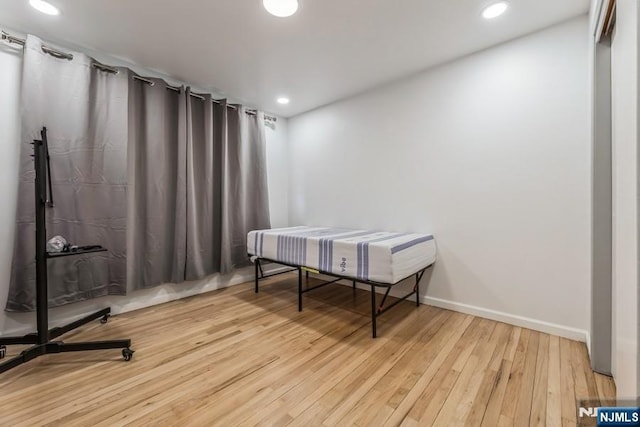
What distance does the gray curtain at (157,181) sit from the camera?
257 cm

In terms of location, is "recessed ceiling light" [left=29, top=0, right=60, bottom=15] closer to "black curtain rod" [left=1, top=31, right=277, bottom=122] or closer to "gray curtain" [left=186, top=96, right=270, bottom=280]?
"black curtain rod" [left=1, top=31, right=277, bottom=122]

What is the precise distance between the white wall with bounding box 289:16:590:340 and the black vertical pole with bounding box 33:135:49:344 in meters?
2.76

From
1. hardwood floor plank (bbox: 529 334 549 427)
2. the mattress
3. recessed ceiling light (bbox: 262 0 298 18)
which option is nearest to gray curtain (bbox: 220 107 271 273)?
the mattress

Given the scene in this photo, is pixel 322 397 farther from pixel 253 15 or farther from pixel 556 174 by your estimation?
pixel 253 15

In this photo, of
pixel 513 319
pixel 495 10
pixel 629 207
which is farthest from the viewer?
pixel 513 319

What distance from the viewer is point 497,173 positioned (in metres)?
2.23

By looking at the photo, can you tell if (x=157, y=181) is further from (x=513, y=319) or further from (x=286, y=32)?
(x=513, y=319)

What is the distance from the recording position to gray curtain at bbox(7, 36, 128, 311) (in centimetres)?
196

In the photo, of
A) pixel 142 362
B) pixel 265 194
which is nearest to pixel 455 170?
pixel 265 194

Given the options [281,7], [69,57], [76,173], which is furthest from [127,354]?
[281,7]

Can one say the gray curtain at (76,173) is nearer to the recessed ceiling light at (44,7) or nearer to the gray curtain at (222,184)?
the recessed ceiling light at (44,7)

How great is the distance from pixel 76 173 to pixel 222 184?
4.29 feet

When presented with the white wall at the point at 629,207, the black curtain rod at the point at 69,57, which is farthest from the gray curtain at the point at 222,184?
the white wall at the point at 629,207

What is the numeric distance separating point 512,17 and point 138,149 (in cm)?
337
